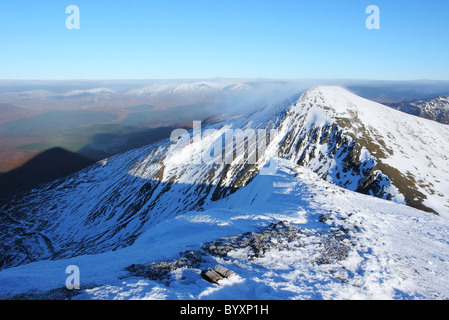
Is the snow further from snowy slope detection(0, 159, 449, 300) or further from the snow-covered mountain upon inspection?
snowy slope detection(0, 159, 449, 300)

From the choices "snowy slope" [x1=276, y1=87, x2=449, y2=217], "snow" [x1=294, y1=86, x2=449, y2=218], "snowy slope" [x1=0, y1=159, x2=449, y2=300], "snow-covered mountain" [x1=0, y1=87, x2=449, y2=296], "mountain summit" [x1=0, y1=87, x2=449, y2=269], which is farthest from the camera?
"mountain summit" [x1=0, y1=87, x2=449, y2=269]

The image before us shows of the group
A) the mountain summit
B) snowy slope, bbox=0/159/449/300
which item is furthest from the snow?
snowy slope, bbox=0/159/449/300

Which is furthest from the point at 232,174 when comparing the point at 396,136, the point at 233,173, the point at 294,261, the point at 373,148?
the point at 294,261

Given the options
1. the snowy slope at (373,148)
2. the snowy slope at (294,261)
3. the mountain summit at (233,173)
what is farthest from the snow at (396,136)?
the snowy slope at (294,261)

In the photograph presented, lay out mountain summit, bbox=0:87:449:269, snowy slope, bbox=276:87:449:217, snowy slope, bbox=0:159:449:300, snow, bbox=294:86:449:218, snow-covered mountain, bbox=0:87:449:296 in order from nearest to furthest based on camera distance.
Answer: snowy slope, bbox=0:159:449:300 < snowy slope, bbox=276:87:449:217 < snow, bbox=294:86:449:218 < snow-covered mountain, bbox=0:87:449:296 < mountain summit, bbox=0:87:449:269
